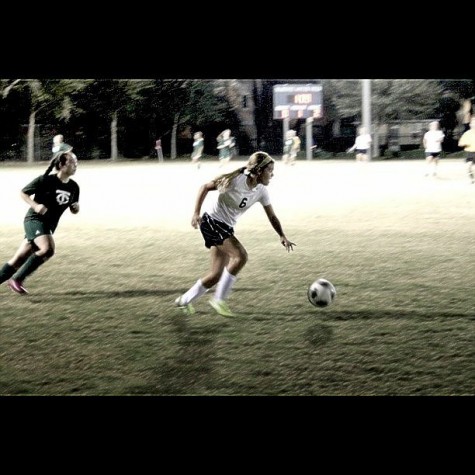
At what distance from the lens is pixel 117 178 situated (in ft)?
63.9

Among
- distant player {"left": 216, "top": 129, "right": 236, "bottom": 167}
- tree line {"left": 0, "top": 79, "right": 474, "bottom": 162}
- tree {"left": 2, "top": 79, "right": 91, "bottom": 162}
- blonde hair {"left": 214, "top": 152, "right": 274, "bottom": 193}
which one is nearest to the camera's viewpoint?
blonde hair {"left": 214, "top": 152, "right": 274, "bottom": 193}

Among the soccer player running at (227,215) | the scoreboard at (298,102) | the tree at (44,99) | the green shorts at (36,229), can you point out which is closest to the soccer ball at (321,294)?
the soccer player running at (227,215)

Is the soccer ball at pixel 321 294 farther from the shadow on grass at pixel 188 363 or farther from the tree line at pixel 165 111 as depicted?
the tree line at pixel 165 111

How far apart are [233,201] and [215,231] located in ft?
0.92

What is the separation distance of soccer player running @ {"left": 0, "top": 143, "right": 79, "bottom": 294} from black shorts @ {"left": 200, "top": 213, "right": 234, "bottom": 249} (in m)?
1.26

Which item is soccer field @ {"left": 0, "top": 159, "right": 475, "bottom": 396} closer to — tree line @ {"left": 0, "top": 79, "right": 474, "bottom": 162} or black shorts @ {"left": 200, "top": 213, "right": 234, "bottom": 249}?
black shorts @ {"left": 200, "top": 213, "right": 234, "bottom": 249}

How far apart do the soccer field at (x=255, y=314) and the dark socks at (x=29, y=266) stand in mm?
215

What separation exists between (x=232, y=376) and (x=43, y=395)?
1.21m

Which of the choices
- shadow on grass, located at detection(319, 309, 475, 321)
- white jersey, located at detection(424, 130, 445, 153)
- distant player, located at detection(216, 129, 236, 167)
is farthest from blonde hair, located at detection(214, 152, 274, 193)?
distant player, located at detection(216, 129, 236, 167)

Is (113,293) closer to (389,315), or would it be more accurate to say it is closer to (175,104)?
(389,315)

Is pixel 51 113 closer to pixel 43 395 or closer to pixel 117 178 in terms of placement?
pixel 117 178

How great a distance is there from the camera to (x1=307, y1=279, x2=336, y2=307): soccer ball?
19.5 feet

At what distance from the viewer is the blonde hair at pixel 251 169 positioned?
18.1ft
